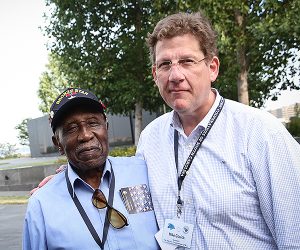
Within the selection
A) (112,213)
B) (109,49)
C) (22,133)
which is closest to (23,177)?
(109,49)

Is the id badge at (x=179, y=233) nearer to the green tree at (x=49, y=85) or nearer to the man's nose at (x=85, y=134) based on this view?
the man's nose at (x=85, y=134)

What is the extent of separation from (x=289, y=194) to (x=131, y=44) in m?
17.7

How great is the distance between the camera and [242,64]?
50.1 ft

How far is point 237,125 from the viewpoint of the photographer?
260 centimetres

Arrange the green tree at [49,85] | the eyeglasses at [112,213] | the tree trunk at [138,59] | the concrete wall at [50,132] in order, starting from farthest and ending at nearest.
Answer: the green tree at [49,85] → the concrete wall at [50,132] → the tree trunk at [138,59] → the eyeglasses at [112,213]

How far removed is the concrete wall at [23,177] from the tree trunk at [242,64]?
8376 millimetres

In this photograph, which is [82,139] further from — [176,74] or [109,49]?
[109,49]

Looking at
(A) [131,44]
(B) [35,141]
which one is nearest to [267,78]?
(A) [131,44]

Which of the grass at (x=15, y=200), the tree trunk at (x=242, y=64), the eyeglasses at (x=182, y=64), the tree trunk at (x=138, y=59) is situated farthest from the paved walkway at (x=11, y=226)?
the tree trunk at (x=242, y=64)

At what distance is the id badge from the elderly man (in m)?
0.11

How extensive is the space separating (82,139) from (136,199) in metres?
0.55

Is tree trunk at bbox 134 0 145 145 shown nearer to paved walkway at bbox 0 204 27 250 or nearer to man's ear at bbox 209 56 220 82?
paved walkway at bbox 0 204 27 250

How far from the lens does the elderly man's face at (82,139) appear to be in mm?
2635

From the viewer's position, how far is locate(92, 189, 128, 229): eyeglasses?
252cm
